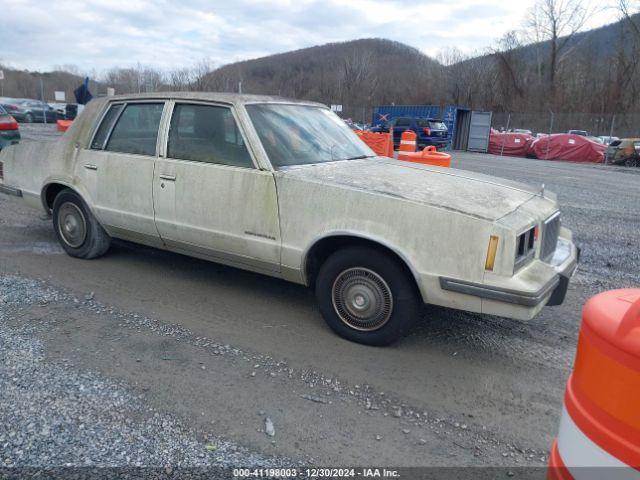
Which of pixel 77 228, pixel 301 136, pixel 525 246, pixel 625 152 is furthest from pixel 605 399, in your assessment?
pixel 625 152

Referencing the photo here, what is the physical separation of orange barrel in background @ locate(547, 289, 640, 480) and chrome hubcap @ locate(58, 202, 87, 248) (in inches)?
188

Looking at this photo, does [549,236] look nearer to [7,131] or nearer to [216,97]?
[216,97]

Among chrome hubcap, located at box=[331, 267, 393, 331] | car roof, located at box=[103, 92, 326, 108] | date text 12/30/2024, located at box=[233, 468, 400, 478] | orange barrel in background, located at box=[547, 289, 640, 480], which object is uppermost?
car roof, located at box=[103, 92, 326, 108]

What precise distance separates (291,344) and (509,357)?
1.53 m

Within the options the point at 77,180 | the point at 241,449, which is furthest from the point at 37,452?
the point at 77,180

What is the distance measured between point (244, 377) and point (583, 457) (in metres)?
2.10

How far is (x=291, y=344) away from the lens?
3637 millimetres

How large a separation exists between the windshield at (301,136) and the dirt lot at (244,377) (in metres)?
1.26

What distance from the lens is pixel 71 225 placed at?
5.21 meters

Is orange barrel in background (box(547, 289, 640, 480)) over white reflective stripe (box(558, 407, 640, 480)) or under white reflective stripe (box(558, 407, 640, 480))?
over

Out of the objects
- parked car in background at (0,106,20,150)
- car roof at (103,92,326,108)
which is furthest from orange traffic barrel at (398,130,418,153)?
parked car in background at (0,106,20,150)

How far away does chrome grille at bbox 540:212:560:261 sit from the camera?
3477 millimetres

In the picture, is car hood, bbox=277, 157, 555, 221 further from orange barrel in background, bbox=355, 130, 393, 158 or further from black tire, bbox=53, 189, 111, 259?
orange barrel in background, bbox=355, 130, 393, 158

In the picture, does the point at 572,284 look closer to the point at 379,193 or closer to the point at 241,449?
the point at 379,193
